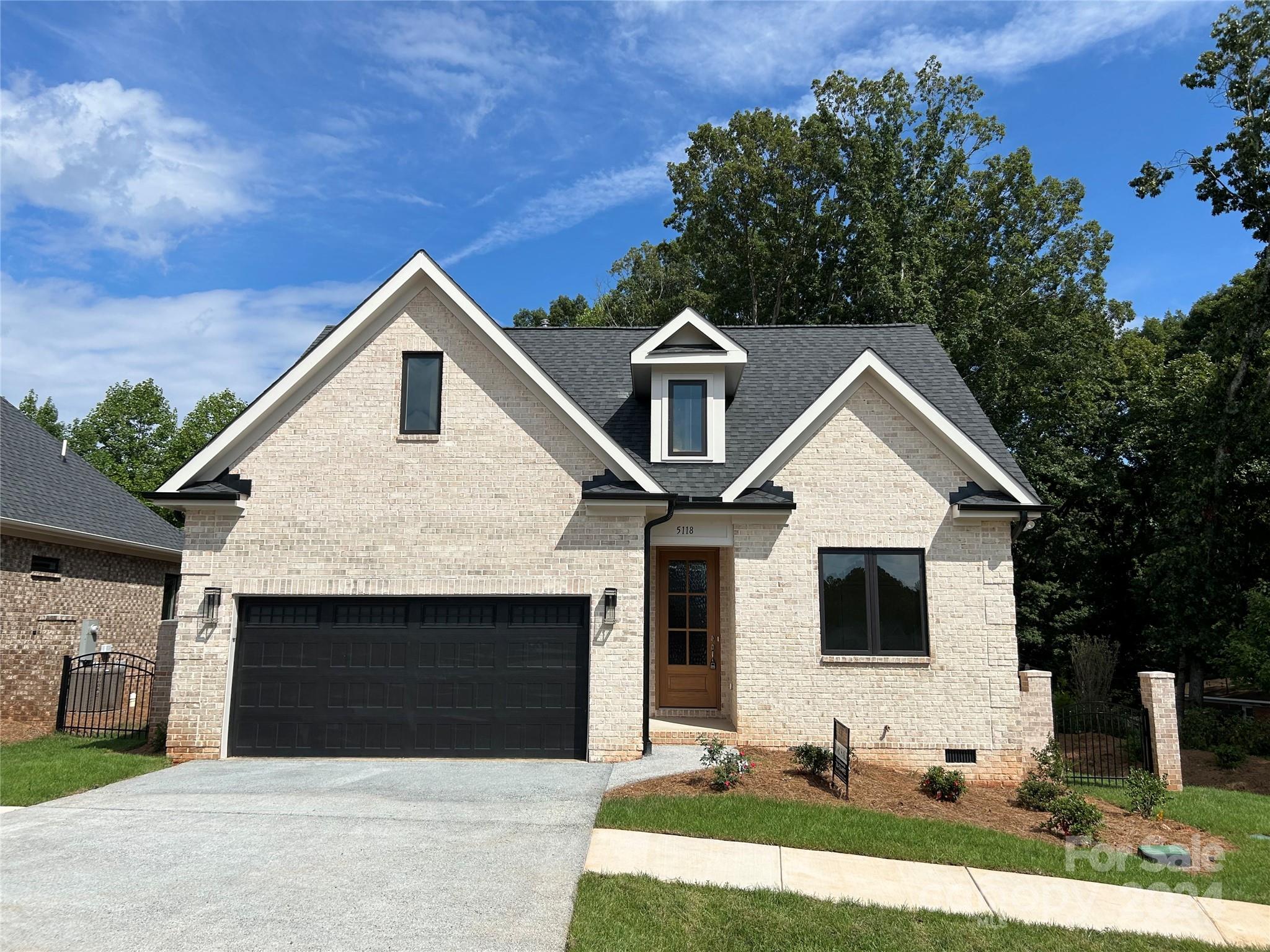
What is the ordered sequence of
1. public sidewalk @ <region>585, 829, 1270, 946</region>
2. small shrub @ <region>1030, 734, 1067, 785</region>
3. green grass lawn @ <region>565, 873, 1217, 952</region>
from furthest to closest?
small shrub @ <region>1030, 734, 1067, 785</region> < public sidewalk @ <region>585, 829, 1270, 946</region> < green grass lawn @ <region>565, 873, 1217, 952</region>

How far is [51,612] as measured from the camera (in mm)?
17219

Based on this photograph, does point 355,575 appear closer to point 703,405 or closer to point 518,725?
point 518,725

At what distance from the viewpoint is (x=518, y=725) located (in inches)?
474

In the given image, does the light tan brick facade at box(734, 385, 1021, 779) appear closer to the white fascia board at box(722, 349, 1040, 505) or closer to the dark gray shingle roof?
the white fascia board at box(722, 349, 1040, 505)

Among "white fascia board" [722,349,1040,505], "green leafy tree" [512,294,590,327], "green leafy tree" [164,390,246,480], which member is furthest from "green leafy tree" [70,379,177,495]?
"white fascia board" [722,349,1040,505]

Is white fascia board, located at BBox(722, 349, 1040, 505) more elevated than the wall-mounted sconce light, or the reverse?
white fascia board, located at BBox(722, 349, 1040, 505)

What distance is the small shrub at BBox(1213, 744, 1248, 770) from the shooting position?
15.2 metres

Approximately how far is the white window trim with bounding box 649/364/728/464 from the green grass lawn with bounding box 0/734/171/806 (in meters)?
8.91

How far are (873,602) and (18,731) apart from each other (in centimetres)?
1554

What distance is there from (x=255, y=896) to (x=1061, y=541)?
25.2 meters

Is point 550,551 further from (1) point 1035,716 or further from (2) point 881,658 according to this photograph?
(1) point 1035,716

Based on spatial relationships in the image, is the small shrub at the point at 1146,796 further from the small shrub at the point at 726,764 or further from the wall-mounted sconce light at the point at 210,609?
the wall-mounted sconce light at the point at 210,609

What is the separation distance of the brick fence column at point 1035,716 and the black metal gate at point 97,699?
14.8 metres

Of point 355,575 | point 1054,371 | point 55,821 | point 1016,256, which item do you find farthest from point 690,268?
point 55,821
